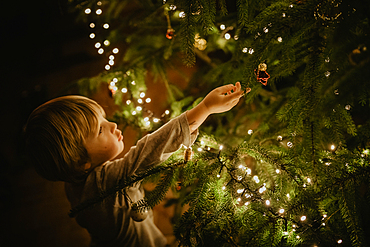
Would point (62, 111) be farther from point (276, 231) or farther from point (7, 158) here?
point (7, 158)

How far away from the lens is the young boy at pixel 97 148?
0.79 metres

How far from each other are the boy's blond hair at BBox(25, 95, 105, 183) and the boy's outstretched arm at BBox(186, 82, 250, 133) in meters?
0.39

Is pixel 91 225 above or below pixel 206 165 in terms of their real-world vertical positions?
below

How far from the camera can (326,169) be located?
2.47 feet

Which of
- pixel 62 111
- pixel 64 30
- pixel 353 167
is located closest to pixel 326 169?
pixel 353 167

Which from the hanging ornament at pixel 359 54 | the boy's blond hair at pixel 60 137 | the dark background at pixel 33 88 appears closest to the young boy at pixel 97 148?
the boy's blond hair at pixel 60 137

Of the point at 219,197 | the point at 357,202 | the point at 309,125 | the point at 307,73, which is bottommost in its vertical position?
the point at 357,202

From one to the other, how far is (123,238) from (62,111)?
573 mm

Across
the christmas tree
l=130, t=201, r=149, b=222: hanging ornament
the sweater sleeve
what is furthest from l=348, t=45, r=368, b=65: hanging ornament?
l=130, t=201, r=149, b=222: hanging ornament

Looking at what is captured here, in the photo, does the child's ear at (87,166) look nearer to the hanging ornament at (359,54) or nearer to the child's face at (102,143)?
the child's face at (102,143)

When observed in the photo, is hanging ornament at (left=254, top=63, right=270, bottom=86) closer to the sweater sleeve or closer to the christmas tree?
the christmas tree

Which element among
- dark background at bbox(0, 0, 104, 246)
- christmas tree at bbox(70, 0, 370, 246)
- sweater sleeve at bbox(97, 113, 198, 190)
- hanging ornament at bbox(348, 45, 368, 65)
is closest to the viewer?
hanging ornament at bbox(348, 45, 368, 65)

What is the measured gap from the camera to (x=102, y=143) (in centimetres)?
89

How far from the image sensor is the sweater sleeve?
2.57 ft
